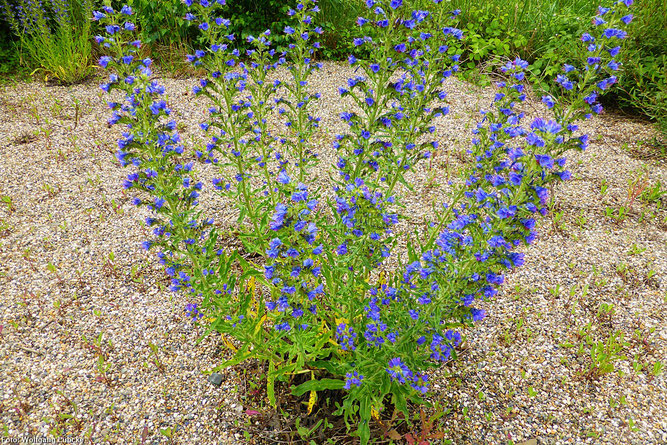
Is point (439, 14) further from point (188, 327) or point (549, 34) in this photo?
point (549, 34)

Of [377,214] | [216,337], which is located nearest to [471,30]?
[377,214]

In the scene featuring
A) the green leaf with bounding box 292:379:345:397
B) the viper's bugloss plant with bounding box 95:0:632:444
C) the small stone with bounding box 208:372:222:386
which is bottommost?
the small stone with bounding box 208:372:222:386

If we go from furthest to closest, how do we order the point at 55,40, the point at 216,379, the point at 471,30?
1. the point at 55,40
2. the point at 471,30
3. the point at 216,379

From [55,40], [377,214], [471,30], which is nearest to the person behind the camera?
[377,214]

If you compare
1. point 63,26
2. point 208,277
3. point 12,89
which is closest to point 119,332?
point 208,277

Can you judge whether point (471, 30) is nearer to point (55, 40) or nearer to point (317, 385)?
point (317, 385)

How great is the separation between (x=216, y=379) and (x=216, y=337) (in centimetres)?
38

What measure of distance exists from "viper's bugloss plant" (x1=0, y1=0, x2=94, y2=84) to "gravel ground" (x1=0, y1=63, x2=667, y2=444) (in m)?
2.69

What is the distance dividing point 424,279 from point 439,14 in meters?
1.54

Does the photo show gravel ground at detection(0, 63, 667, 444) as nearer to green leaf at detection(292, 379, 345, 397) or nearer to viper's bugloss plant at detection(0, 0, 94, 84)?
green leaf at detection(292, 379, 345, 397)

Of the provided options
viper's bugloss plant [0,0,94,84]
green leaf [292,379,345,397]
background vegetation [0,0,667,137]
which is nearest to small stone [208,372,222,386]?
green leaf [292,379,345,397]

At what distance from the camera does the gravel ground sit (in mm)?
2461

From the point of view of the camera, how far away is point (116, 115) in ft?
6.30

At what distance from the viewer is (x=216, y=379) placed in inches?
105
